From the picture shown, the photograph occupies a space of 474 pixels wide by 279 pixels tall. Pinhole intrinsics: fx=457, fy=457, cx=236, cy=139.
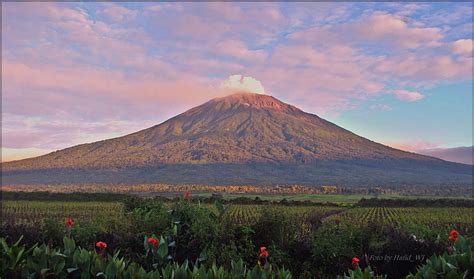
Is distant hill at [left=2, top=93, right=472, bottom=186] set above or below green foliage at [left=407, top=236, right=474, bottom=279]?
above

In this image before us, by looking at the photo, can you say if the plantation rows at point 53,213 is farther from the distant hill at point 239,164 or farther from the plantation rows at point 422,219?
the distant hill at point 239,164

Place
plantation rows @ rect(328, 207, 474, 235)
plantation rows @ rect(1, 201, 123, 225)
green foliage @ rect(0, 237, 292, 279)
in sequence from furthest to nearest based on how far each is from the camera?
plantation rows @ rect(1, 201, 123, 225)
plantation rows @ rect(328, 207, 474, 235)
green foliage @ rect(0, 237, 292, 279)

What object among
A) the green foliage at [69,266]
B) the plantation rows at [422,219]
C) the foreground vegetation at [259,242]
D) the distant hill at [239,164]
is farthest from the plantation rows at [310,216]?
the distant hill at [239,164]

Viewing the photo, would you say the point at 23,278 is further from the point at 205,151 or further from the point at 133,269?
the point at 205,151

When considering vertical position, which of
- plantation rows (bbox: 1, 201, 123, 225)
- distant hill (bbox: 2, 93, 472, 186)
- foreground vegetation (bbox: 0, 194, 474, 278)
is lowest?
plantation rows (bbox: 1, 201, 123, 225)

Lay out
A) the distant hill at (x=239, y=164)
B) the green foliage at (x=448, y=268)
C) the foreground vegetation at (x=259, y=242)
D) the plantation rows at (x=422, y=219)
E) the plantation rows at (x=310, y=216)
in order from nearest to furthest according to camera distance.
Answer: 1. the green foliage at (x=448, y=268)
2. the foreground vegetation at (x=259, y=242)
3. the plantation rows at (x=310, y=216)
4. the plantation rows at (x=422, y=219)
5. the distant hill at (x=239, y=164)

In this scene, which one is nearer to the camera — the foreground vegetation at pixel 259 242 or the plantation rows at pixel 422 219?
the foreground vegetation at pixel 259 242

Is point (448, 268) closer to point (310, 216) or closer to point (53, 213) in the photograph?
point (310, 216)

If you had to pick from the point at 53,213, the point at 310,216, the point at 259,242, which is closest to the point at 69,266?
the point at 259,242

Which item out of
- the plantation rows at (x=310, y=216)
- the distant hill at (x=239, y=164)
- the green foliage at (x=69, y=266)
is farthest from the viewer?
the distant hill at (x=239, y=164)

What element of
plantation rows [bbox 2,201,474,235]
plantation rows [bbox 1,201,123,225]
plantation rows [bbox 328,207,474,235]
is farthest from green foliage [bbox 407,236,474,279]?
plantation rows [bbox 1,201,123,225]

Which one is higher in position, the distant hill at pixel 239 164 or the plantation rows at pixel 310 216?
the distant hill at pixel 239 164

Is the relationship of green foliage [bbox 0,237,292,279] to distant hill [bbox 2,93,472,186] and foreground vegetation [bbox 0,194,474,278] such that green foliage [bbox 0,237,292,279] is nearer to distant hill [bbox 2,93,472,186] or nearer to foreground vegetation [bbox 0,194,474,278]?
foreground vegetation [bbox 0,194,474,278]

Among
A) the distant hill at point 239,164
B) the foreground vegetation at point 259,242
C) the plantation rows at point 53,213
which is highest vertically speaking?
the distant hill at point 239,164
